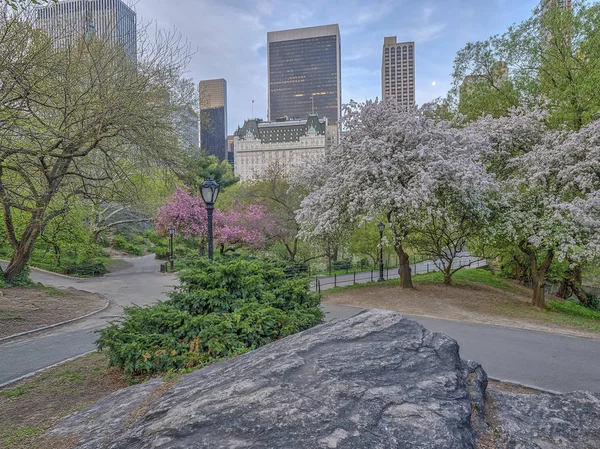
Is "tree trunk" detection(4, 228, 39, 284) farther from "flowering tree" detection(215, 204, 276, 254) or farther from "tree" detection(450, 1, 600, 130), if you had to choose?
"tree" detection(450, 1, 600, 130)

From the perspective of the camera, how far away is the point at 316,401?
8.23 ft

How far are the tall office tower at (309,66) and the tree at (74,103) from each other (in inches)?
7493

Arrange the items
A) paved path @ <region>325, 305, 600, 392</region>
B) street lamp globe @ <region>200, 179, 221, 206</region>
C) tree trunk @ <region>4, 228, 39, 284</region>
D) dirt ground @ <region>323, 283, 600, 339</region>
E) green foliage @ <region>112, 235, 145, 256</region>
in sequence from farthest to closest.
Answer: green foliage @ <region>112, 235, 145, 256</region> → tree trunk @ <region>4, 228, 39, 284</region> → dirt ground @ <region>323, 283, 600, 339</region> → street lamp globe @ <region>200, 179, 221, 206</region> → paved path @ <region>325, 305, 600, 392</region>

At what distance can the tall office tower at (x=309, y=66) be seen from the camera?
193750 millimetres

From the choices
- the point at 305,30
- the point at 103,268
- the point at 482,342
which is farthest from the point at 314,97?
the point at 482,342

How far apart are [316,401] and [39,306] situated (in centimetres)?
1091

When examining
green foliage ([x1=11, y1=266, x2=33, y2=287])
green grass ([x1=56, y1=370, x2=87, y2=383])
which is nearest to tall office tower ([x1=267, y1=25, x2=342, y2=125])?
green foliage ([x1=11, y1=266, x2=33, y2=287])

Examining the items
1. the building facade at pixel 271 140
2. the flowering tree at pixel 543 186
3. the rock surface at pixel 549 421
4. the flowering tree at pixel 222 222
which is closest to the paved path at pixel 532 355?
the rock surface at pixel 549 421

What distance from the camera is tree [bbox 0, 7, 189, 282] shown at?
6738mm

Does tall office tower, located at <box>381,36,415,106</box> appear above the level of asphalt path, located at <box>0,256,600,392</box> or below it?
above

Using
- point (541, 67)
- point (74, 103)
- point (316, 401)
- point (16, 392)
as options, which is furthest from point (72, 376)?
point (541, 67)

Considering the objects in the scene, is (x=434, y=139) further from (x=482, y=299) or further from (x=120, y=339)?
(x=120, y=339)

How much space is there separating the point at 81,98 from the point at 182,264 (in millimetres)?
4981

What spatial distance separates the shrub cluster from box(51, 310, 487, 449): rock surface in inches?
36.5
